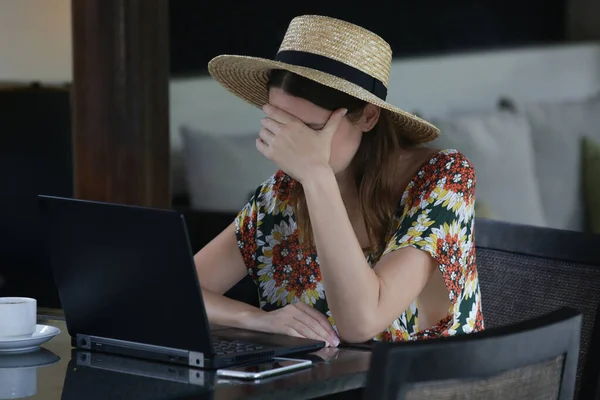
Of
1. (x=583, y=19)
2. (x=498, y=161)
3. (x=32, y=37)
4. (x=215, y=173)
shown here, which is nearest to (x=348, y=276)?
(x=215, y=173)

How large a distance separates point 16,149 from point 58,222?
1.99 m

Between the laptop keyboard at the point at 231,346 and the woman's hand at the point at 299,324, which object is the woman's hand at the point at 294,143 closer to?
the woman's hand at the point at 299,324

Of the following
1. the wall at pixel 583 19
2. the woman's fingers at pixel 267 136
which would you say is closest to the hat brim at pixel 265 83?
the woman's fingers at pixel 267 136

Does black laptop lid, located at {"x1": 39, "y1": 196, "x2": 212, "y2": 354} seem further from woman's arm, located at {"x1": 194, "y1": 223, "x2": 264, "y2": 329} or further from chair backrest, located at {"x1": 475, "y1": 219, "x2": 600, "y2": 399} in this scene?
chair backrest, located at {"x1": 475, "y1": 219, "x2": 600, "y2": 399}

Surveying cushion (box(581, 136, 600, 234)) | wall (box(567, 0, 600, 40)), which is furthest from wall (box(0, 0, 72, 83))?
wall (box(567, 0, 600, 40))

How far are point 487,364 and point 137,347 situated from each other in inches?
24.5

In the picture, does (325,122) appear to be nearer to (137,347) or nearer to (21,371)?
(137,347)

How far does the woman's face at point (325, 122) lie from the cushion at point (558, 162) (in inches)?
114

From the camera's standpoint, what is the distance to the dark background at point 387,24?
3787 mm

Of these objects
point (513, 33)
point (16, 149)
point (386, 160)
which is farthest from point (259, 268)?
point (513, 33)

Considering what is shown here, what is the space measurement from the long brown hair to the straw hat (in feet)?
0.07

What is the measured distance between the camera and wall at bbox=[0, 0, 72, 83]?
3535 mm

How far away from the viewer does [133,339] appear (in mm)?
→ 1552

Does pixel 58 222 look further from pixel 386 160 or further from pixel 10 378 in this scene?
pixel 386 160
